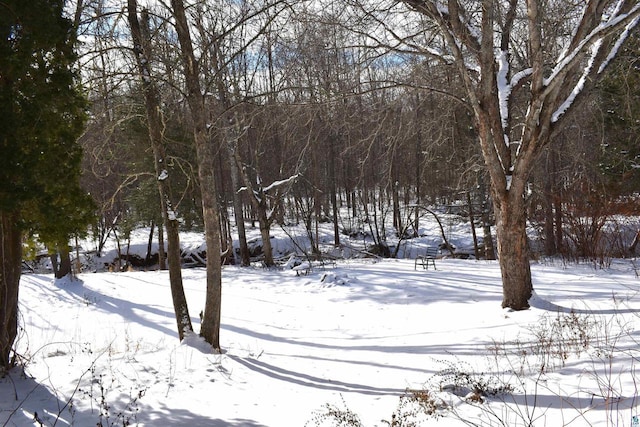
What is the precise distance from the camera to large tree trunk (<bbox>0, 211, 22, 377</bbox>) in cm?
412

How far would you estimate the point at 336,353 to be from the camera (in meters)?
6.25

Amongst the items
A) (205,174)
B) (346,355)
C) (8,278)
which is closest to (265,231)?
(346,355)

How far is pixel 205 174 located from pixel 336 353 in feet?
10.1

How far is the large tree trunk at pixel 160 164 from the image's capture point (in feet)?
20.0

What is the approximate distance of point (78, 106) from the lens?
4.50 m

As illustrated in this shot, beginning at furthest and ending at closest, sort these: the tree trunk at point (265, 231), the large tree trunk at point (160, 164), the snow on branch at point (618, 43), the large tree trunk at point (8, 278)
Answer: the tree trunk at point (265, 231) → the large tree trunk at point (160, 164) → the snow on branch at point (618, 43) → the large tree trunk at point (8, 278)

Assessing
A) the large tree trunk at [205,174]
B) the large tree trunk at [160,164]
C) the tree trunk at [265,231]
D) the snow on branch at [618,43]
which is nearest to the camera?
the large tree trunk at [205,174]

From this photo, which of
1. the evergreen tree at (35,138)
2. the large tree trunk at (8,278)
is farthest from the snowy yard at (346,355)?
the evergreen tree at (35,138)

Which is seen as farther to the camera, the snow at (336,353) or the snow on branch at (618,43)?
the snow on branch at (618,43)

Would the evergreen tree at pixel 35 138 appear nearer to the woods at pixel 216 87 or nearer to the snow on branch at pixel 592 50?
the woods at pixel 216 87

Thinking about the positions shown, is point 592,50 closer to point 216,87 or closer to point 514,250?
point 514,250

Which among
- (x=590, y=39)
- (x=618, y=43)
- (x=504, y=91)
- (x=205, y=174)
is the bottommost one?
(x=205, y=174)

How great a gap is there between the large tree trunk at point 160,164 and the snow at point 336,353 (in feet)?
1.82

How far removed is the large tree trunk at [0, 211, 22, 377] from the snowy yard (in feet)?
0.92
